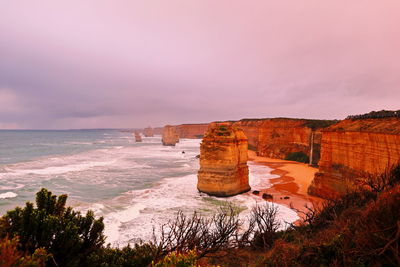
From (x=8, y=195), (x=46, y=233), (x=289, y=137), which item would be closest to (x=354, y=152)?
(x=46, y=233)

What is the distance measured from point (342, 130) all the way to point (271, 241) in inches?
505

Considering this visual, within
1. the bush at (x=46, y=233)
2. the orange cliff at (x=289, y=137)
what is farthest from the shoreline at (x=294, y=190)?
the bush at (x=46, y=233)

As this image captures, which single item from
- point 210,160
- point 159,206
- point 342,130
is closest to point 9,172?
point 159,206

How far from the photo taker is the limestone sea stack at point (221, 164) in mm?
19703

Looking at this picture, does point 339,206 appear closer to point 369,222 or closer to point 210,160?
point 369,222

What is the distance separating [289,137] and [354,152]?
109 feet

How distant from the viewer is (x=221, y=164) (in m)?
19.8

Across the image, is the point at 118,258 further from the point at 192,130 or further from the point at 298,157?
the point at 192,130

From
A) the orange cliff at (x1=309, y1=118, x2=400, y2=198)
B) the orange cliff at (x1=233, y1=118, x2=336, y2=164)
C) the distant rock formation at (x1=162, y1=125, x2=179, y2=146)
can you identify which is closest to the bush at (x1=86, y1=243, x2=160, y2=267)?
the orange cliff at (x1=309, y1=118, x2=400, y2=198)

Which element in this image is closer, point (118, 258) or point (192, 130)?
point (118, 258)

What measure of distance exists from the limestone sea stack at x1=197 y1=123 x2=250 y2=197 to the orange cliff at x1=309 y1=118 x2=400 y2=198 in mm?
7661

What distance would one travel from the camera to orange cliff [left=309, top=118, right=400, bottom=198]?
1327 centimetres

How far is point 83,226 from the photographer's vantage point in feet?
18.8

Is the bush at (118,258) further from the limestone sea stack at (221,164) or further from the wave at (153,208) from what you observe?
the limestone sea stack at (221,164)
